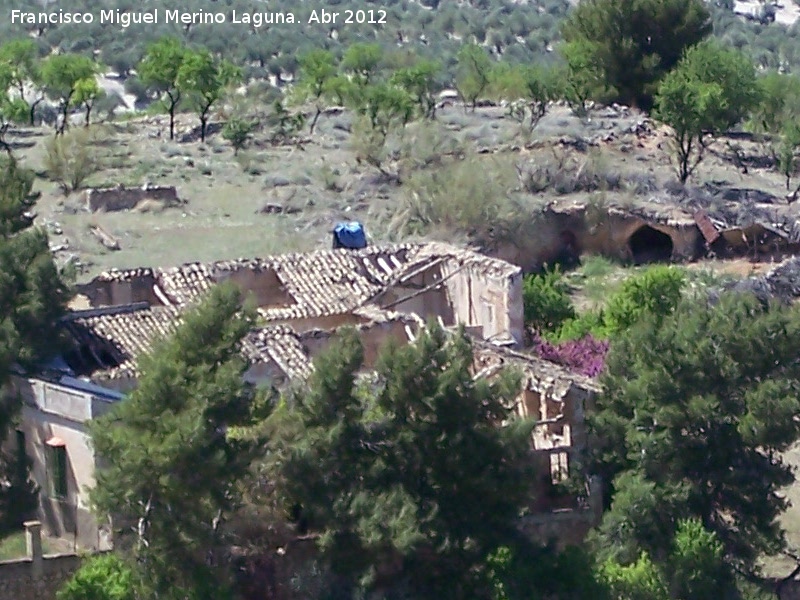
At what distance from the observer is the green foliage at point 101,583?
73.0 feet

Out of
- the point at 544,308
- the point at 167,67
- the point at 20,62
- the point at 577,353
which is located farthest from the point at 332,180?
the point at 20,62

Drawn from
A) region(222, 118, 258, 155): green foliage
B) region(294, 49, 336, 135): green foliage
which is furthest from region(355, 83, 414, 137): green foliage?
region(294, 49, 336, 135): green foliage

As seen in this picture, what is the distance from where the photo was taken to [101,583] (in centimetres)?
2236

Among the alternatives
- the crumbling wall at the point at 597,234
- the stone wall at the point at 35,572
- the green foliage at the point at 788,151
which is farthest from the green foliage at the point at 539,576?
the green foliage at the point at 788,151

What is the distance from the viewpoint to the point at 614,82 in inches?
2088

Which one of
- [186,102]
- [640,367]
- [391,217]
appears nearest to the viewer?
[640,367]

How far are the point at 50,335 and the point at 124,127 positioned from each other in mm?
30912

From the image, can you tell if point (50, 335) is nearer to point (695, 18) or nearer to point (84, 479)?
point (84, 479)

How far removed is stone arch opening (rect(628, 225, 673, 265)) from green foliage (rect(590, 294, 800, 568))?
1529 centimetres

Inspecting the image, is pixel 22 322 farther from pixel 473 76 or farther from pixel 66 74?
pixel 473 76

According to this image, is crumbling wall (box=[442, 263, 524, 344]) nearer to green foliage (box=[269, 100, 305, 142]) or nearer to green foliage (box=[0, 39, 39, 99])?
green foliage (box=[269, 100, 305, 142])

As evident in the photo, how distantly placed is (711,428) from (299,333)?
627 cm

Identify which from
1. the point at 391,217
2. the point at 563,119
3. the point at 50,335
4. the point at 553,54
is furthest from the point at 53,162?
the point at 553,54

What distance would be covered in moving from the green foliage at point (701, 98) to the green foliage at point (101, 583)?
956 inches
